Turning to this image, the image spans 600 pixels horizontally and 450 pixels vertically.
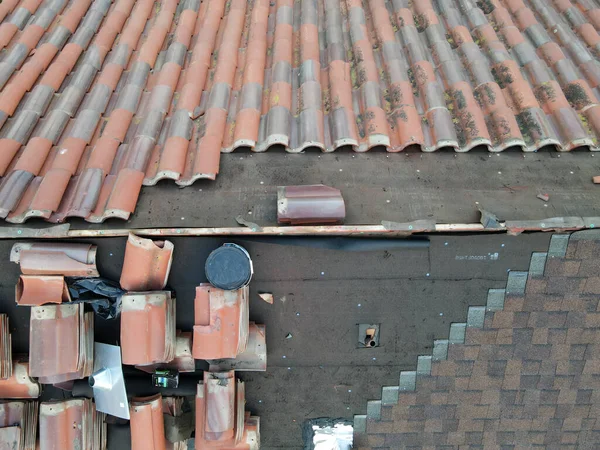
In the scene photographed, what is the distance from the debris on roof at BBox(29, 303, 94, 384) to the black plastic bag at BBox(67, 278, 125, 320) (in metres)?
0.10

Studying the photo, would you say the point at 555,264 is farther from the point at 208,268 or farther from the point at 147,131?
the point at 147,131

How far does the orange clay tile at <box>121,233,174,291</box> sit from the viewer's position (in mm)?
2906

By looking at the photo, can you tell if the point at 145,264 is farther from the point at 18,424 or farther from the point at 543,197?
the point at 543,197

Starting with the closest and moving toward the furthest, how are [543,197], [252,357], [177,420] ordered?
[543,197] < [252,357] < [177,420]

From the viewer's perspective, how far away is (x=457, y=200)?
3150 mm

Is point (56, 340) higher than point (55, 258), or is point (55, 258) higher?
point (55, 258)

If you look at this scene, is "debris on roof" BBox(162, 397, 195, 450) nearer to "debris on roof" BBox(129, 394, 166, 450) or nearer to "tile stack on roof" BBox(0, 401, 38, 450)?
"debris on roof" BBox(129, 394, 166, 450)

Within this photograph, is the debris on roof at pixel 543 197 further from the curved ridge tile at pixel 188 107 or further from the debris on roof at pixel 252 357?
the curved ridge tile at pixel 188 107

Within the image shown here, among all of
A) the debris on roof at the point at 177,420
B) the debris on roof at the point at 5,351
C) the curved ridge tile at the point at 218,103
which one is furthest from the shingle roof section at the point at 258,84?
the debris on roof at the point at 177,420

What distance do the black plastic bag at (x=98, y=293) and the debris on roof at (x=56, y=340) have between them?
0.10 metres

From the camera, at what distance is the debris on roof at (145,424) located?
135 inches

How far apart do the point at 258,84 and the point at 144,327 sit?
2.24m

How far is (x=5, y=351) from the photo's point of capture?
3.33m

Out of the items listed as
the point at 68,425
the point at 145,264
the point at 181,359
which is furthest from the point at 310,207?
the point at 68,425
